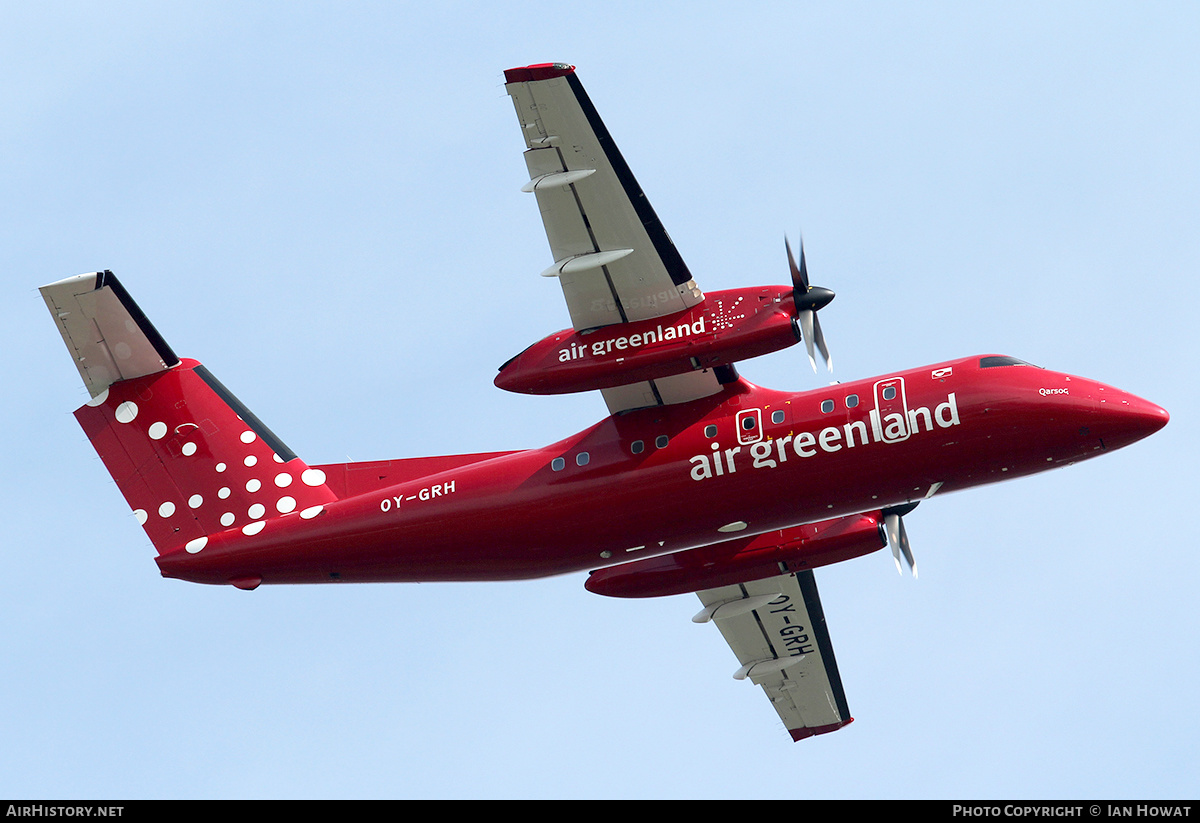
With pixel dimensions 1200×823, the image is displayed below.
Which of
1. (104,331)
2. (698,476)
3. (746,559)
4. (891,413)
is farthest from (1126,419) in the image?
(104,331)

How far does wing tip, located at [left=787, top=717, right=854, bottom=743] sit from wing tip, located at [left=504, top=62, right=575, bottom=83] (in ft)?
48.4

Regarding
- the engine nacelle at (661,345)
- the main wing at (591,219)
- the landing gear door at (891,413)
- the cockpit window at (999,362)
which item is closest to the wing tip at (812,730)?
the landing gear door at (891,413)

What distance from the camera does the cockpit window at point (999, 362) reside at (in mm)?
20500

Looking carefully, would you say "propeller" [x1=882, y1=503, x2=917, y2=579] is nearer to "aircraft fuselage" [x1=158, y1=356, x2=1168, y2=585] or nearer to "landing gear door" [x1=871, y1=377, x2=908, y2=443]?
Result: "aircraft fuselage" [x1=158, y1=356, x2=1168, y2=585]

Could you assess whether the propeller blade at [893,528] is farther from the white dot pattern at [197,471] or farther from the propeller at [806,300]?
the white dot pattern at [197,471]

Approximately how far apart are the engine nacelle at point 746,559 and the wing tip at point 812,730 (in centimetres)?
533

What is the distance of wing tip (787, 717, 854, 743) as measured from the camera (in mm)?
26750

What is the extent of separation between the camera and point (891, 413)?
20.2 meters

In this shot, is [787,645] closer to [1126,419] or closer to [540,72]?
[1126,419]
